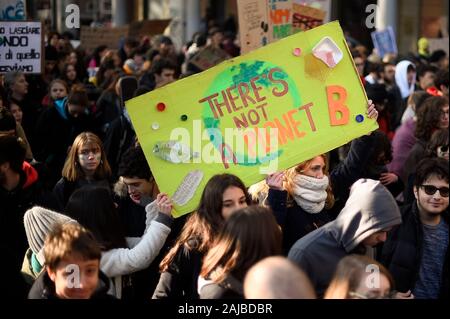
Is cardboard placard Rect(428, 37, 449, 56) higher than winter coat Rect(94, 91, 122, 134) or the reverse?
higher

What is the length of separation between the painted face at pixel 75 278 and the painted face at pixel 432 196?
7.76 feet

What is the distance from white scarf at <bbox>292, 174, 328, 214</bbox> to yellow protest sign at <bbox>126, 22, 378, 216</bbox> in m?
0.13

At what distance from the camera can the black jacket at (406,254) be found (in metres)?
6.23

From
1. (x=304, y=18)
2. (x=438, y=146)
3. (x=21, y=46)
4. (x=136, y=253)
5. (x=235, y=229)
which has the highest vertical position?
(x=304, y=18)

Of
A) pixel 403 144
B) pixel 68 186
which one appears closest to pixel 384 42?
pixel 403 144

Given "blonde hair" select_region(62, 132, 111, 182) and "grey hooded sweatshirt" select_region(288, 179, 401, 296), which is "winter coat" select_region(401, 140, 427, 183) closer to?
"blonde hair" select_region(62, 132, 111, 182)

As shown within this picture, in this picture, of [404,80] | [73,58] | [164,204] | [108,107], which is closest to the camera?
[164,204]

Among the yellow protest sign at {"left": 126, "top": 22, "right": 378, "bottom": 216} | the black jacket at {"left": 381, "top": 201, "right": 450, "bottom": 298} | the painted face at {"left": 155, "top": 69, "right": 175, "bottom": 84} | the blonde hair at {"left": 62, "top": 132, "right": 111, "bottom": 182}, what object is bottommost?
the black jacket at {"left": 381, "top": 201, "right": 450, "bottom": 298}

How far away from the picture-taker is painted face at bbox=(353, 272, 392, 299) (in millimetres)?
4439

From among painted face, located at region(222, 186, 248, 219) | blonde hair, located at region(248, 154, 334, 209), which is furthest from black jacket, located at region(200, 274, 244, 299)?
blonde hair, located at region(248, 154, 334, 209)

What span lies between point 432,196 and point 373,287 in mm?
2059

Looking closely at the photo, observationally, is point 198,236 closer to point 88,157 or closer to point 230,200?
point 230,200

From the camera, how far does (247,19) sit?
9.38 meters

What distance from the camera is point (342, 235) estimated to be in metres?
5.36
